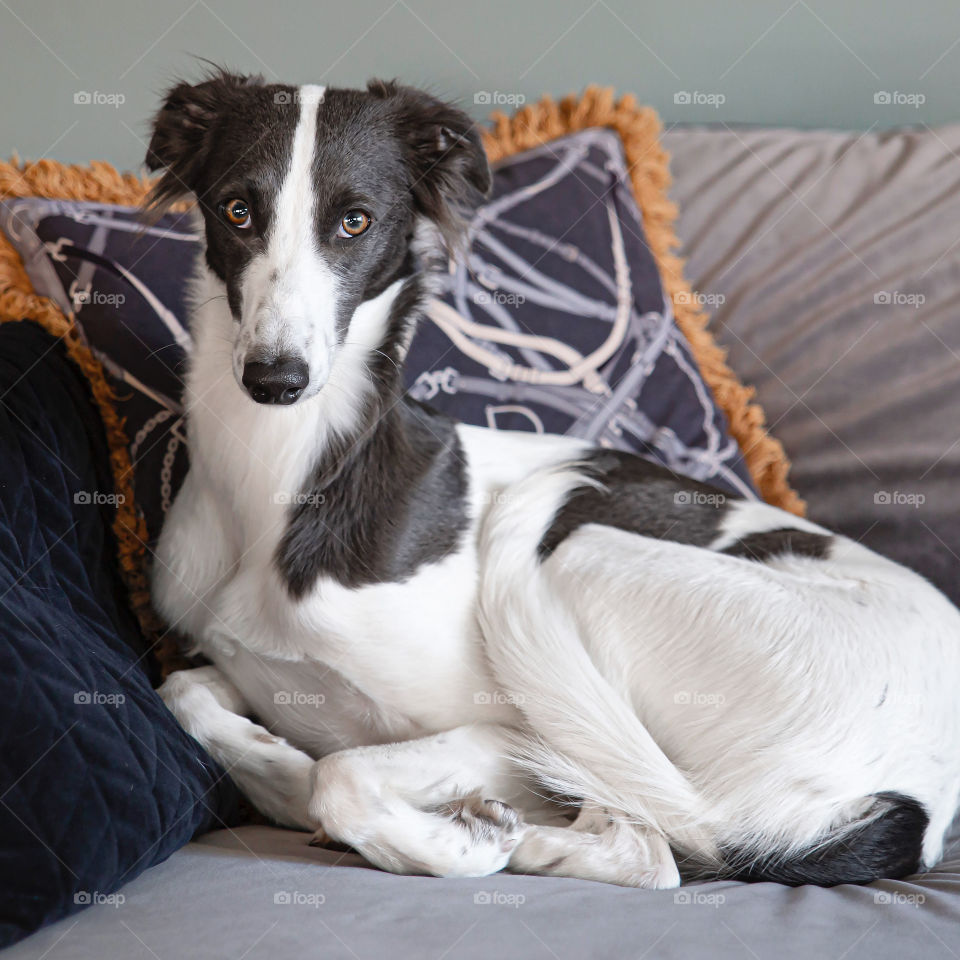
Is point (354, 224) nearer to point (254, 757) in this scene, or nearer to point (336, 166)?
point (336, 166)

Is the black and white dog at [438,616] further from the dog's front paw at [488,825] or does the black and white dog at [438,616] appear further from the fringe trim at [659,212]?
the fringe trim at [659,212]

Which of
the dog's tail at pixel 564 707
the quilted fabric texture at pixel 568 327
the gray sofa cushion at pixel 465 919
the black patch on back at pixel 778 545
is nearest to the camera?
the gray sofa cushion at pixel 465 919

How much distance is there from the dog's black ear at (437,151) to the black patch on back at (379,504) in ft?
0.46

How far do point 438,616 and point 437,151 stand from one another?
0.79 m

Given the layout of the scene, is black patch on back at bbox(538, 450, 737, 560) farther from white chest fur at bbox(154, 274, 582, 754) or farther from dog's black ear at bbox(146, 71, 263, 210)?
dog's black ear at bbox(146, 71, 263, 210)

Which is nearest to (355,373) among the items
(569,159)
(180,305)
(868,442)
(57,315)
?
(180,305)

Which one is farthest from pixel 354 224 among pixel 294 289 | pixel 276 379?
pixel 276 379

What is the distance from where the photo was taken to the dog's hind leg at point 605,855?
54.4 inches

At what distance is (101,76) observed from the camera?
2562 millimetres

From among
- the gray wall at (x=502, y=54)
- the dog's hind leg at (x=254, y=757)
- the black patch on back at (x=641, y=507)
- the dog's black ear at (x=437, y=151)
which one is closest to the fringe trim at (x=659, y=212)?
the gray wall at (x=502, y=54)

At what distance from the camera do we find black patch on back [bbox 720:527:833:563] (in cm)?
182

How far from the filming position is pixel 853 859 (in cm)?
140

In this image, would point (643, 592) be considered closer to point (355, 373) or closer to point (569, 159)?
point (355, 373)

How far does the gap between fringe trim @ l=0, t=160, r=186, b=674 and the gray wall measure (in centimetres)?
66
